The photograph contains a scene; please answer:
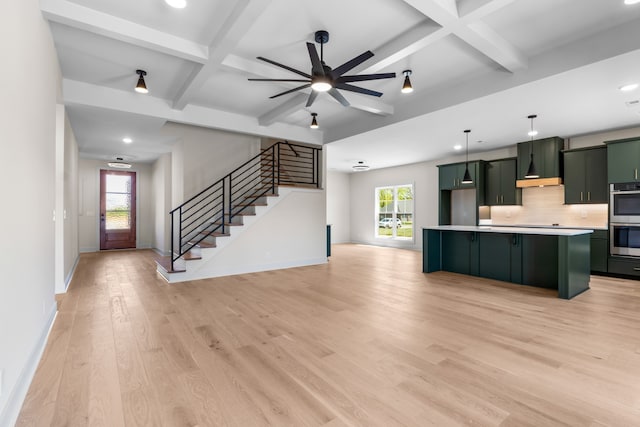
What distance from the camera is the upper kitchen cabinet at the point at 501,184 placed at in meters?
7.26

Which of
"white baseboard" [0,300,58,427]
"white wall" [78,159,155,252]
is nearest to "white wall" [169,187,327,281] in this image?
"white baseboard" [0,300,58,427]

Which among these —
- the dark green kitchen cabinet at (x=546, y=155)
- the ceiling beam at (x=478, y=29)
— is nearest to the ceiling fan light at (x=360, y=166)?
the dark green kitchen cabinet at (x=546, y=155)

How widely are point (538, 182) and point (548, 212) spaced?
0.88 metres

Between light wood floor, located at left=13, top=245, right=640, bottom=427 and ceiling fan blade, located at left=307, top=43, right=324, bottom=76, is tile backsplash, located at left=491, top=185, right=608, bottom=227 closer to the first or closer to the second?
light wood floor, located at left=13, top=245, right=640, bottom=427

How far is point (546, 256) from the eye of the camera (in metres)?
4.75

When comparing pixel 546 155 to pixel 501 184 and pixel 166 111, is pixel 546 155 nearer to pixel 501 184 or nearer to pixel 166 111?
pixel 501 184

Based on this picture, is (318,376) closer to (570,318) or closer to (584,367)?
(584,367)

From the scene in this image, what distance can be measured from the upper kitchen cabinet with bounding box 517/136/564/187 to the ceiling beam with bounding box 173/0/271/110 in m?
6.54

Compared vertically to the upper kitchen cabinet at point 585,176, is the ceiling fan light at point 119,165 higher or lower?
higher

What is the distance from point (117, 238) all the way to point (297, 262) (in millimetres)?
6152

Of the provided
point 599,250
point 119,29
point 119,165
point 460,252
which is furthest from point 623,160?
point 119,165

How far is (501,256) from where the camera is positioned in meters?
5.24

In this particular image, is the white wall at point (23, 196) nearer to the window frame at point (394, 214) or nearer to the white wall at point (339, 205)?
the window frame at point (394, 214)

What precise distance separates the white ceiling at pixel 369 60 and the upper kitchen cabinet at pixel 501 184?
133 cm
